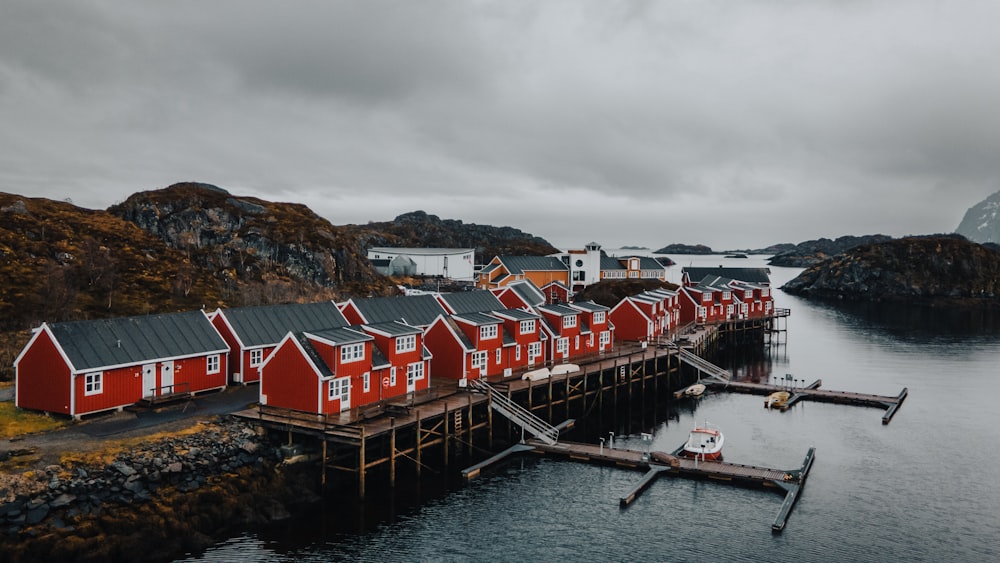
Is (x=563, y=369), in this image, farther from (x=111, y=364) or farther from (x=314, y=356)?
(x=111, y=364)

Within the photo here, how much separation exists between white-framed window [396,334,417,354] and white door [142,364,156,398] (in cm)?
1575

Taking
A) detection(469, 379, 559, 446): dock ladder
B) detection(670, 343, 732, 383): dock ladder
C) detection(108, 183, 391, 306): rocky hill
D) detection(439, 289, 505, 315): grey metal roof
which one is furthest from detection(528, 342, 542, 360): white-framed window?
detection(108, 183, 391, 306): rocky hill

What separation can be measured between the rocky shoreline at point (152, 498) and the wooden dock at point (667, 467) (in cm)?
1266

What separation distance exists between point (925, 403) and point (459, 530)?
5565cm

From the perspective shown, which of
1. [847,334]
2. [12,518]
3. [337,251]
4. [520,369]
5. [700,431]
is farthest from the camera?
[847,334]

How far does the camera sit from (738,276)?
6068 inches

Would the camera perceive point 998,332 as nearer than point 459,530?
No

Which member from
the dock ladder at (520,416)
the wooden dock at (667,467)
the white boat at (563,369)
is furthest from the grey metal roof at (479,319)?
the wooden dock at (667,467)

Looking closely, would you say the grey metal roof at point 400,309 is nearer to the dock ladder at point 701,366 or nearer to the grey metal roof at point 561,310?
the grey metal roof at point 561,310

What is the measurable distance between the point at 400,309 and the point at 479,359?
11.2 metres

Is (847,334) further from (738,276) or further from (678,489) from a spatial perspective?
(678,489)

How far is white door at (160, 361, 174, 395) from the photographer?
44344 mm

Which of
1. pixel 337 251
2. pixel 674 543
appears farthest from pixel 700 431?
pixel 337 251

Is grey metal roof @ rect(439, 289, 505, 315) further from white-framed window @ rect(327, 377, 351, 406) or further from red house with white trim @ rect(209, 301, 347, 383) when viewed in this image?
white-framed window @ rect(327, 377, 351, 406)
